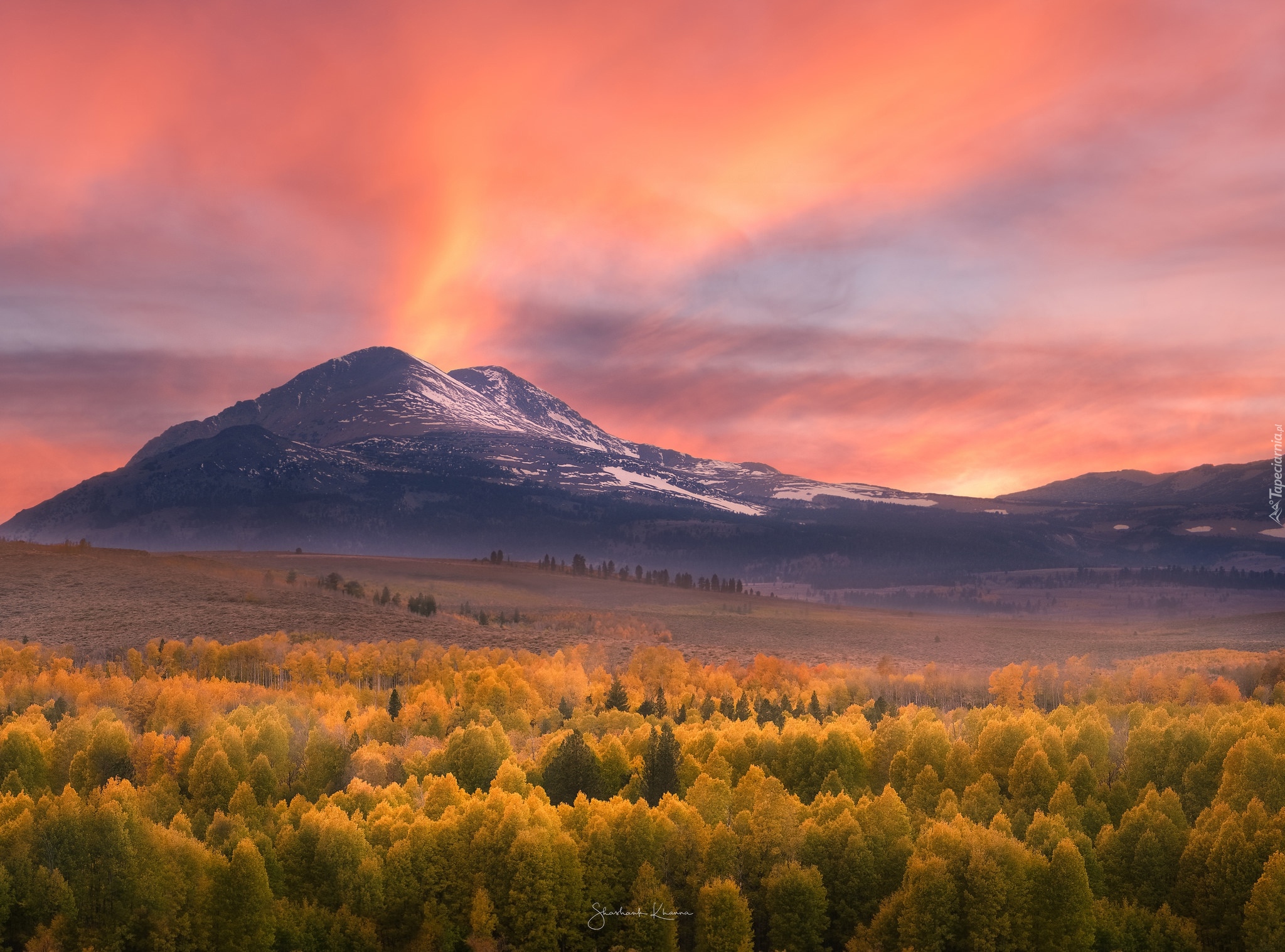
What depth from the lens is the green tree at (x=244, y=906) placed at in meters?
100

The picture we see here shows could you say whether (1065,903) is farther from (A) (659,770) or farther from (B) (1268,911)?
(A) (659,770)

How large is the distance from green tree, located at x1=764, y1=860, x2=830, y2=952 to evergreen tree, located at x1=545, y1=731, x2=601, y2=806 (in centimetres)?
3816

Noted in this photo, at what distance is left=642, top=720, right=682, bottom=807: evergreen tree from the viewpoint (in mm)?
141250

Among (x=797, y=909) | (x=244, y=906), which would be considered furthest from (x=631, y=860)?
(x=244, y=906)

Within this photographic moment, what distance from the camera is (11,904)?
102m

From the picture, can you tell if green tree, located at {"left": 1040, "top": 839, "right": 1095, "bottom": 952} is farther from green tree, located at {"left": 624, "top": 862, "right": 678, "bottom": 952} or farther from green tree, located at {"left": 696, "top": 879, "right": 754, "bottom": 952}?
green tree, located at {"left": 624, "top": 862, "right": 678, "bottom": 952}

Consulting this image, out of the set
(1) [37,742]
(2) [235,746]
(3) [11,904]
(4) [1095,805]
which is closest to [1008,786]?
(4) [1095,805]

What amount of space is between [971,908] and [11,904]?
93.6m

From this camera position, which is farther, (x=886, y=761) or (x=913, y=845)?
(x=886, y=761)

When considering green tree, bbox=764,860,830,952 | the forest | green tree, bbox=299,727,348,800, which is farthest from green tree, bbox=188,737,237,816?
green tree, bbox=764,860,830,952

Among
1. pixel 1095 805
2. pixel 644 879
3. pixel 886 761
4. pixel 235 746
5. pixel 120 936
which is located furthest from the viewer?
pixel 886 761

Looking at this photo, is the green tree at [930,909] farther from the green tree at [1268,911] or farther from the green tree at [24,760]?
the green tree at [24,760]

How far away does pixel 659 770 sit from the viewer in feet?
465

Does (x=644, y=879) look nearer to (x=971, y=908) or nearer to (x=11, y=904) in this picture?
(x=971, y=908)
